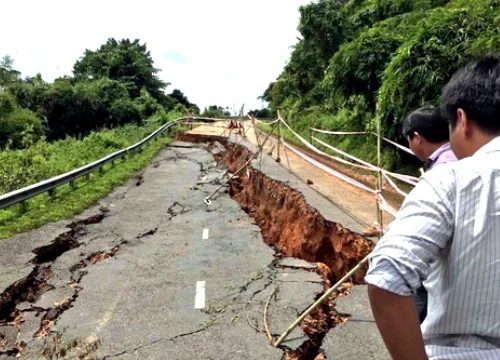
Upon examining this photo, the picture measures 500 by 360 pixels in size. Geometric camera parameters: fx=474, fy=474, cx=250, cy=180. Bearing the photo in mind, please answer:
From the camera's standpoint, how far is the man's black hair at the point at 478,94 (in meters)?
1.36

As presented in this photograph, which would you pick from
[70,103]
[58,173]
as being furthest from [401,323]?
[70,103]

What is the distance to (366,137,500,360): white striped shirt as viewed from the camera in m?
1.28

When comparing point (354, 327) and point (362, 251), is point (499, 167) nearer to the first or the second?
point (354, 327)

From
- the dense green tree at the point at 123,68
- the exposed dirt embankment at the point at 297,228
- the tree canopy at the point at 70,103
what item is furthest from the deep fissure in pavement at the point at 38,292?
the dense green tree at the point at 123,68

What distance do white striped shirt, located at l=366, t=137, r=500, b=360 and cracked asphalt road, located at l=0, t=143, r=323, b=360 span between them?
97.5 inches

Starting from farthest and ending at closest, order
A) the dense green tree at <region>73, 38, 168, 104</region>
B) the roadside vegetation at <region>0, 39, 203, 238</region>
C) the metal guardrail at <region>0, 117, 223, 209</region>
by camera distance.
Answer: the dense green tree at <region>73, 38, 168, 104</region> < the roadside vegetation at <region>0, 39, 203, 238</region> < the metal guardrail at <region>0, 117, 223, 209</region>

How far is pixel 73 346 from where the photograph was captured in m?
3.88

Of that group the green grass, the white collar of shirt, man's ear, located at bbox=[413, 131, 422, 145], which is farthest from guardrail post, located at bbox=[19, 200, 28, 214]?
the white collar of shirt

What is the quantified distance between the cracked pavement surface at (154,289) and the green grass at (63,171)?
16.3 inches

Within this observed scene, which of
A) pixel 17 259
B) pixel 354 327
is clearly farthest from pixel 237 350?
pixel 17 259

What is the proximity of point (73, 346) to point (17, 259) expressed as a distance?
8.06ft

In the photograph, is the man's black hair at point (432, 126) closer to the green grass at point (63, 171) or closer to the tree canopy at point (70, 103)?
the green grass at point (63, 171)

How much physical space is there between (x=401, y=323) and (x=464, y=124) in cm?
61

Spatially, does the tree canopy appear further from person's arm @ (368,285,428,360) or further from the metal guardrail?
person's arm @ (368,285,428,360)
